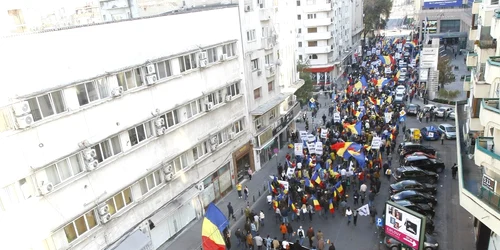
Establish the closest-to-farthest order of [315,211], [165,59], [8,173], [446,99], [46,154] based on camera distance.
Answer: [8,173]
[46,154]
[165,59]
[315,211]
[446,99]

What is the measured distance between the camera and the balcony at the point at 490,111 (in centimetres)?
1695

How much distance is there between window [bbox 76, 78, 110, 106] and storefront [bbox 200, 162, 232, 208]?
10.9m

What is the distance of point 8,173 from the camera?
16312 mm

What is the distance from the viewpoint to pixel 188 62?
26234 millimetres

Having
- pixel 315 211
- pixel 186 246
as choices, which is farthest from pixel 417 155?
pixel 186 246

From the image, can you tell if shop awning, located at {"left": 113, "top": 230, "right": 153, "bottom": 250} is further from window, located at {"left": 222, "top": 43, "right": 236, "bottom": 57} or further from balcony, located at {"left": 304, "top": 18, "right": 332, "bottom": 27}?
balcony, located at {"left": 304, "top": 18, "right": 332, "bottom": 27}

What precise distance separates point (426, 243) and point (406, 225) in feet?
18.0

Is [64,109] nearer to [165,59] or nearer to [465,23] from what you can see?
[165,59]

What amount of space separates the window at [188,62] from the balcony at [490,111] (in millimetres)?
16964

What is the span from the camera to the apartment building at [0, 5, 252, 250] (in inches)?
665

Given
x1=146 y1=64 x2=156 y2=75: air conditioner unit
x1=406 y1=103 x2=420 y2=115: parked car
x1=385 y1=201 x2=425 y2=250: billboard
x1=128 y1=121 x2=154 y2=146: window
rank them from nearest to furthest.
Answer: x1=385 y1=201 x2=425 y2=250: billboard
x1=128 y1=121 x2=154 y2=146: window
x1=146 y1=64 x2=156 y2=75: air conditioner unit
x1=406 y1=103 x2=420 y2=115: parked car

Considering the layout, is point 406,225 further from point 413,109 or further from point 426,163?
point 413,109

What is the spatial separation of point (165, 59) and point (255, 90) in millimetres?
11943

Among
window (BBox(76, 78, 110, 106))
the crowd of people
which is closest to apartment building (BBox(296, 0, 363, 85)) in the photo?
the crowd of people
